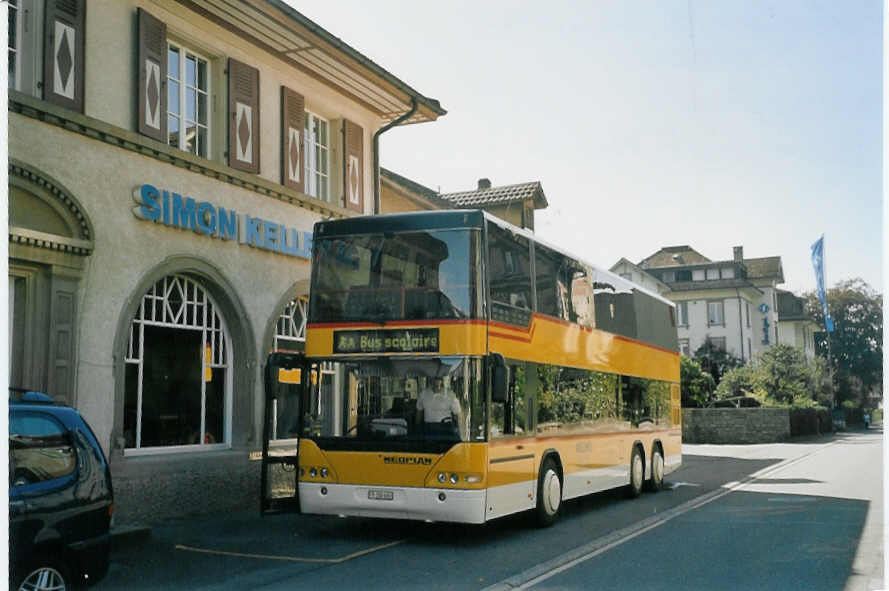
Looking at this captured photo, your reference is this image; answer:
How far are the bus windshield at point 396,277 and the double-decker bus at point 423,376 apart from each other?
1cm

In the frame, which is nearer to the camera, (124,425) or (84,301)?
(84,301)

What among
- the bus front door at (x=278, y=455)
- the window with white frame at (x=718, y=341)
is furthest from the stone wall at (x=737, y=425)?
the bus front door at (x=278, y=455)

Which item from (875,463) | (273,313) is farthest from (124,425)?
(875,463)

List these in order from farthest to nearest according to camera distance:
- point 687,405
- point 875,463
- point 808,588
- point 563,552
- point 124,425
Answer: point 687,405, point 875,463, point 124,425, point 563,552, point 808,588

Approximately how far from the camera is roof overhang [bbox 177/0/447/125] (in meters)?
14.1

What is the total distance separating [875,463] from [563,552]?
55.9ft

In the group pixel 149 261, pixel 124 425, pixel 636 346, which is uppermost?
pixel 149 261

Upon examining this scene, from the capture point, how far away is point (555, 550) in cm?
1063

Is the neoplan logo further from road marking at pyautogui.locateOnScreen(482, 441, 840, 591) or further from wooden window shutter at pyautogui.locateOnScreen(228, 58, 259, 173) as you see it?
wooden window shutter at pyautogui.locateOnScreen(228, 58, 259, 173)

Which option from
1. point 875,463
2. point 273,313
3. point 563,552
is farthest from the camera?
point 875,463

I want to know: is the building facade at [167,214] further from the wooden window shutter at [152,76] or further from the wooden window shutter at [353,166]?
the wooden window shutter at [353,166]

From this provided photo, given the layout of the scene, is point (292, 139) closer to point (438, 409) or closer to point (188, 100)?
point (188, 100)

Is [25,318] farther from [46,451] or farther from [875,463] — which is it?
[875,463]

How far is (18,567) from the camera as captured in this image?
6.24m
